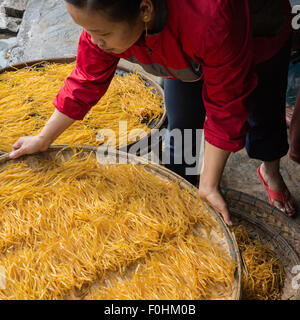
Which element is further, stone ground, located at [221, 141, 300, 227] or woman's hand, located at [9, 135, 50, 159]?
stone ground, located at [221, 141, 300, 227]

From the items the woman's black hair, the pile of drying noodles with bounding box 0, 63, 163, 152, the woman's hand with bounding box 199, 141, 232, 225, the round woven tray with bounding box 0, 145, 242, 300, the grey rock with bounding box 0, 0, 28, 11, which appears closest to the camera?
the woman's black hair

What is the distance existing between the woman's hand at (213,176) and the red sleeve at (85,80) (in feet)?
1.60

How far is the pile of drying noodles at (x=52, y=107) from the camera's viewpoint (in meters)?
1.73

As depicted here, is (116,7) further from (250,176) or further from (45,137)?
(250,176)

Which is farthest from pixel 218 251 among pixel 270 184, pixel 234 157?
pixel 234 157

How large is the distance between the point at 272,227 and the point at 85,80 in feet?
3.61

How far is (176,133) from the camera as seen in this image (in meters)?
1.71

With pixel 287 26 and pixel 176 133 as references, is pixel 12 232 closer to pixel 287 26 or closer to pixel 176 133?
pixel 176 133

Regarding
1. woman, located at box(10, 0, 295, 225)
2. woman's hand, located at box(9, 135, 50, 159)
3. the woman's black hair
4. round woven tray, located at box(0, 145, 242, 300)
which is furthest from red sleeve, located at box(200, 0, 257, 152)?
woman's hand, located at box(9, 135, 50, 159)

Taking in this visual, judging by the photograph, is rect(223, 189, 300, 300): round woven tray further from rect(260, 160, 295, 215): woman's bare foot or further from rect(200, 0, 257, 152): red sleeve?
rect(200, 0, 257, 152): red sleeve

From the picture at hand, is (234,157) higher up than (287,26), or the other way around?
(287,26)

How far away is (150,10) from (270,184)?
1.39 m

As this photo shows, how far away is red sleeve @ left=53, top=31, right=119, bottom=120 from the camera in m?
1.27

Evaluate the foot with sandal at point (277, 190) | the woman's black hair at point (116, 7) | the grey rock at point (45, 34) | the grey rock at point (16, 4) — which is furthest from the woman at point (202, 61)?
the grey rock at point (16, 4)
